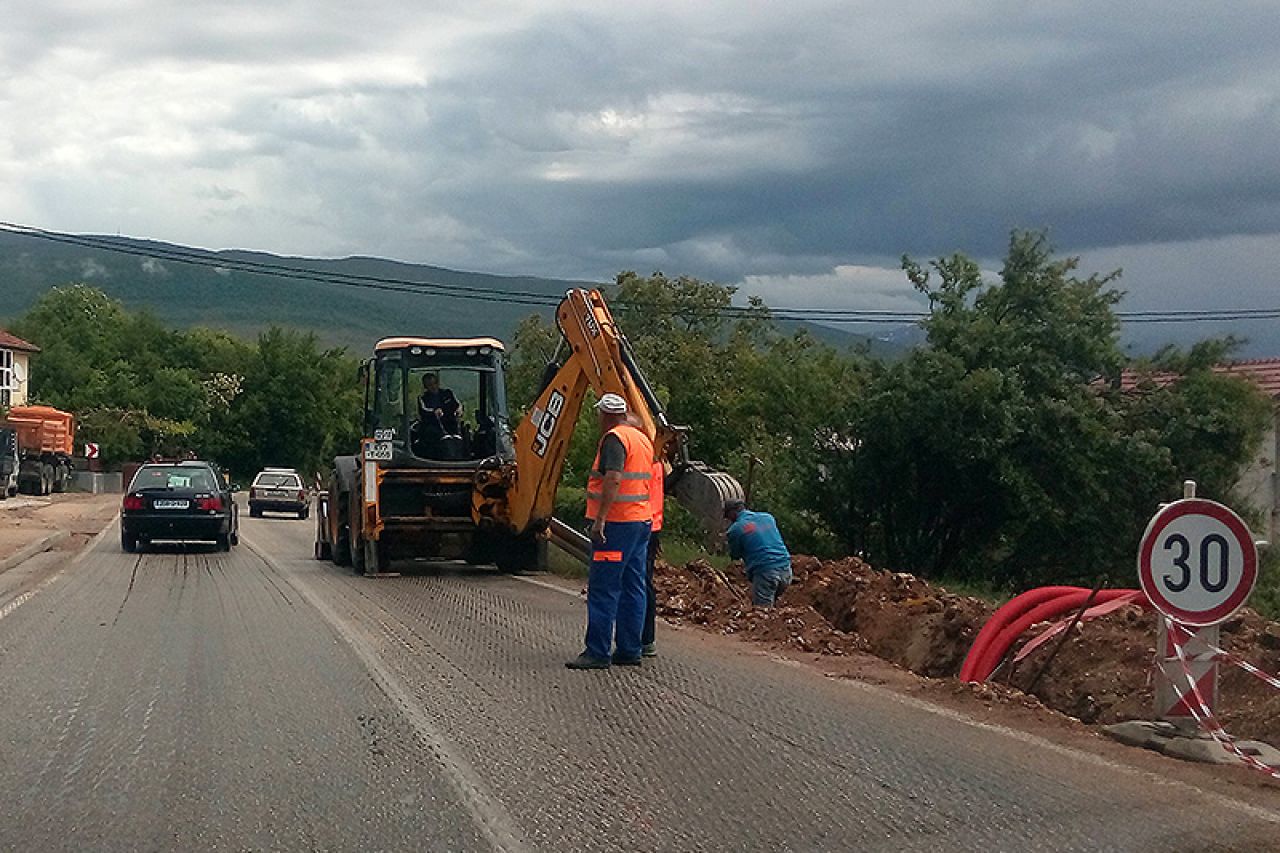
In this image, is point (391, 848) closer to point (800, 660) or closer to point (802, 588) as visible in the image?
point (800, 660)

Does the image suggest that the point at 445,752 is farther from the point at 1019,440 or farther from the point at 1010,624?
the point at 1019,440

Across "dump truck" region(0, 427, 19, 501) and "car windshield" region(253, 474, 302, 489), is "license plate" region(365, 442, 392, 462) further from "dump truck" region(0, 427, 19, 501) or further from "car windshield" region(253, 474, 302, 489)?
"dump truck" region(0, 427, 19, 501)

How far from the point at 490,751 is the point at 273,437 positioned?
9287 centimetres

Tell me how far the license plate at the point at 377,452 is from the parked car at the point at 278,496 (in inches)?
1103

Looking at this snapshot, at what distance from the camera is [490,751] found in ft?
26.9

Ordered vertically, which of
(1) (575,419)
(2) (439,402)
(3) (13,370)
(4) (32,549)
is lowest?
(4) (32,549)

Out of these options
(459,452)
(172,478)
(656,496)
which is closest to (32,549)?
(172,478)

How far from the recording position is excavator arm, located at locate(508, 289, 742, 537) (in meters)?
15.3

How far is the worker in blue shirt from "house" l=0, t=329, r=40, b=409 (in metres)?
82.6

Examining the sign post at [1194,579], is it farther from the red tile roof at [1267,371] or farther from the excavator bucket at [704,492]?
the red tile roof at [1267,371]

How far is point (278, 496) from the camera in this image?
4722 centimetres

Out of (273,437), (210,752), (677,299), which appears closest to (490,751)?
(210,752)

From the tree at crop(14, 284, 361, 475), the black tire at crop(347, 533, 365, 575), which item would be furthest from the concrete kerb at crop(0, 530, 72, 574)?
the tree at crop(14, 284, 361, 475)

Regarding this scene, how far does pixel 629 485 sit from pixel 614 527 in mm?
317
